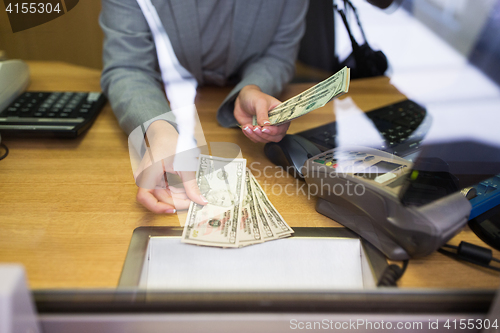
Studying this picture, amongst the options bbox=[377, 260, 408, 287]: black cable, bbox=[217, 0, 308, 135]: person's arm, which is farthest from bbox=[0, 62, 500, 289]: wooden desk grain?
bbox=[217, 0, 308, 135]: person's arm

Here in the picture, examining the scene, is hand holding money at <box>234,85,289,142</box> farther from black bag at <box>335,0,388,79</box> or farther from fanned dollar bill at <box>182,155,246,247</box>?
black bag at <box>335,0,388,79</box>

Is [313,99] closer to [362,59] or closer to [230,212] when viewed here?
[230,212]

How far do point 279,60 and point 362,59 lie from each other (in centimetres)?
23

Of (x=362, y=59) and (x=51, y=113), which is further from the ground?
(x=362, y=59)

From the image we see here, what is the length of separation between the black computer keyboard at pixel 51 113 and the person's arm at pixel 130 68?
60 mm

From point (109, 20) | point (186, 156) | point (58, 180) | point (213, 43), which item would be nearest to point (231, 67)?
point (213, 43)

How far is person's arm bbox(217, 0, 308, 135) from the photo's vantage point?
0.79m

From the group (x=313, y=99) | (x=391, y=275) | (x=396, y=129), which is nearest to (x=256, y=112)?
(x=313, y=99)

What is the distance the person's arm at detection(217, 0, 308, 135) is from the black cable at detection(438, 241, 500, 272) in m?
0.49

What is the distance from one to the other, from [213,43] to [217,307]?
0.67 m

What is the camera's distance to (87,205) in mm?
516

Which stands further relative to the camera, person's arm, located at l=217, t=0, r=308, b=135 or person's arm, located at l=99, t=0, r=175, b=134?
person's arm, located at l=217, t=0, r=308, b=135

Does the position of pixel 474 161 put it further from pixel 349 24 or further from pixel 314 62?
pixel 314 62

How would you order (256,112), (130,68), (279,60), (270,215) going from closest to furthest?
(270,215) < (256,112) < (130,68) < (279,60)
